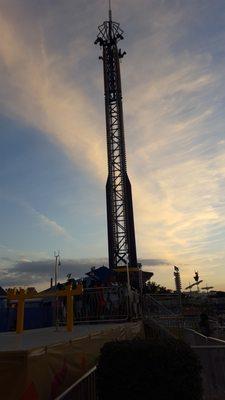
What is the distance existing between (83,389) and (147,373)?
3.29 feet

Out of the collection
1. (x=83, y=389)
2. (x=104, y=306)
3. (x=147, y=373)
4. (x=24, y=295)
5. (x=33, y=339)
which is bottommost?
(x=83, y=389)

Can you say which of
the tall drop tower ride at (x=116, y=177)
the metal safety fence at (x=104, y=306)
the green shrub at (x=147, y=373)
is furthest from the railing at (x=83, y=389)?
the tall drop tower ride at (x=116, y=177)

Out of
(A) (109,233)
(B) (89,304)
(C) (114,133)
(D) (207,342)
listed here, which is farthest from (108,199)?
(D) (207,342)

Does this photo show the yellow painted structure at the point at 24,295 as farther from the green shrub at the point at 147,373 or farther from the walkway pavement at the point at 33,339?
the green shrub at the point at 147,373

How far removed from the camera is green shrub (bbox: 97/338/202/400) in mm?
6328

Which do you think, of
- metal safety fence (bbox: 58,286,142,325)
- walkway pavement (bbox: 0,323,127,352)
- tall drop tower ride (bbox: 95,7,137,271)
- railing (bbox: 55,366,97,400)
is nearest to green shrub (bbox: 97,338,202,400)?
railing (bbox: 55,366,97,400)

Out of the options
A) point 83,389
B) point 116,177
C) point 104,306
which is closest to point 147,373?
point 83,389

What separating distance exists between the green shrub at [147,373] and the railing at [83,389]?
Answer: 0.45 feet

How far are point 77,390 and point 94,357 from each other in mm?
1987

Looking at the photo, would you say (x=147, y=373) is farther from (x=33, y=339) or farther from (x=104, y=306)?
(x=104, y=306)

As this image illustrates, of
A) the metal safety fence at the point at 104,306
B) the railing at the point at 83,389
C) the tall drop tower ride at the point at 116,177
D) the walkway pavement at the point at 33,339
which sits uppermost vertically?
the tall drop tower ride at the point at 116,177

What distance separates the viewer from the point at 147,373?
6379 mm

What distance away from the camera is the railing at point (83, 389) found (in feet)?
A: 17.3

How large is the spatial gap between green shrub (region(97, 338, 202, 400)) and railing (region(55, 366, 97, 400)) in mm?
137
